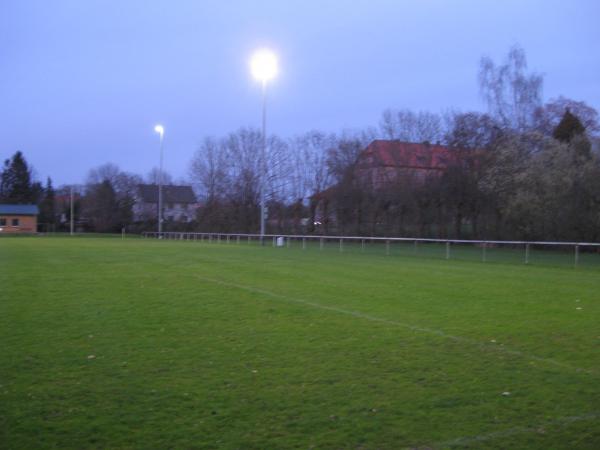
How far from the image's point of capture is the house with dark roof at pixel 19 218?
75.1 meters

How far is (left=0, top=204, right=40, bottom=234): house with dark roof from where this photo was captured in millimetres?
75062

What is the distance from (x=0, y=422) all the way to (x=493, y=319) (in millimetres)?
7056

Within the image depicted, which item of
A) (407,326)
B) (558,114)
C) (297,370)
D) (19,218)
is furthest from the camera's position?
(19,218)

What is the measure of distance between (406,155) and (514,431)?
154ft

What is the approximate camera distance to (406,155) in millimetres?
49812

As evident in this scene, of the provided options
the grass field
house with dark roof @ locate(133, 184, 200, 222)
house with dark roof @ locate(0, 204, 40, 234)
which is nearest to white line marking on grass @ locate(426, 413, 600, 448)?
the grass field

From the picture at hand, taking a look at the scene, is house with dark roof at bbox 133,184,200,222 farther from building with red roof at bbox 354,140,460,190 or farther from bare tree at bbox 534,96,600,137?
bare tree at bbox 534,96,600,137

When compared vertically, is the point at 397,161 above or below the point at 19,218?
above

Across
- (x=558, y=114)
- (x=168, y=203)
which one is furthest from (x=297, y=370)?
(x=168, y=203)

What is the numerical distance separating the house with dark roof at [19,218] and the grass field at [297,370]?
70865mm

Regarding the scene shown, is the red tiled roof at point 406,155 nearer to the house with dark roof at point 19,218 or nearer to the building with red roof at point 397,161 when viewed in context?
the building with red roof at point 397,161

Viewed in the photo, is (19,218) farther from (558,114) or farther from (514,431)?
(514,431)

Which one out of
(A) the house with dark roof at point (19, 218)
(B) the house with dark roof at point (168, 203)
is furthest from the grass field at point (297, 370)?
(A) the house with dark roof at point (19, 218)

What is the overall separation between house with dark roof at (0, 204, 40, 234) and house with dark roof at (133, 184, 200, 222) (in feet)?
45.2
